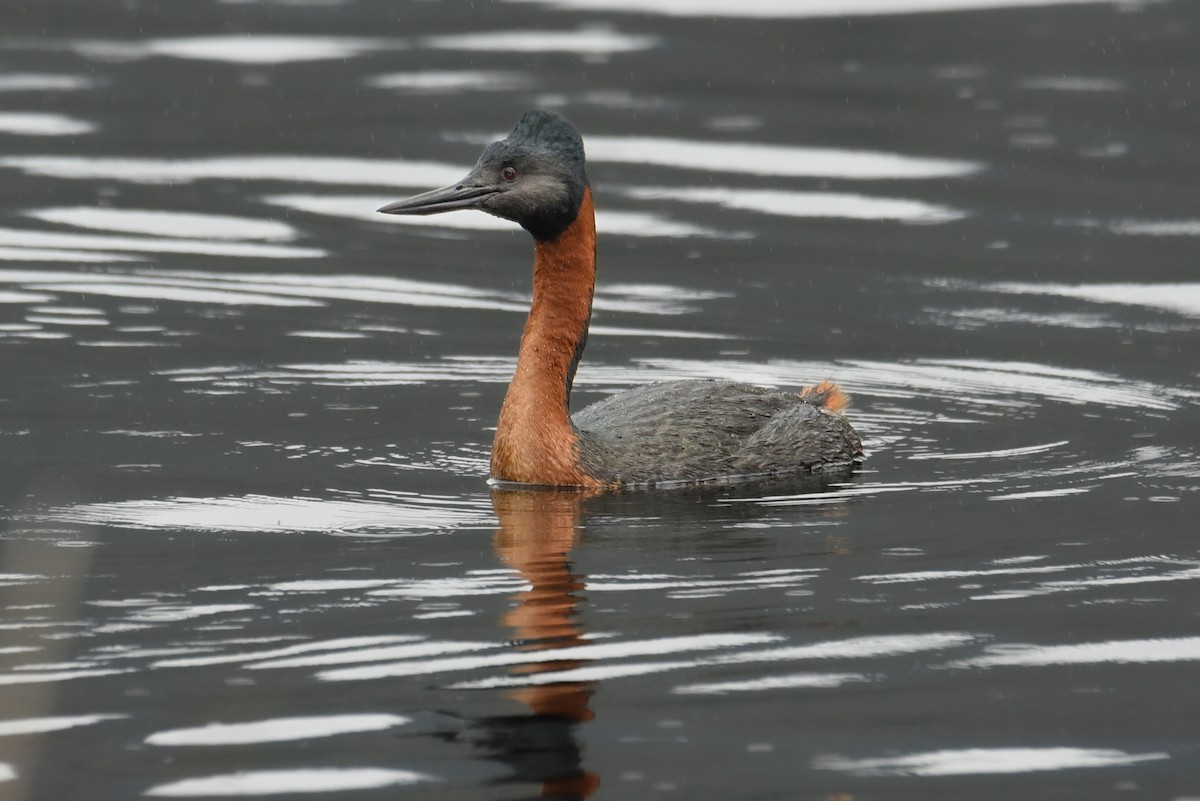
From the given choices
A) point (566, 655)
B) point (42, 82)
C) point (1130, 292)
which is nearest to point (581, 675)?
point (566, 655)

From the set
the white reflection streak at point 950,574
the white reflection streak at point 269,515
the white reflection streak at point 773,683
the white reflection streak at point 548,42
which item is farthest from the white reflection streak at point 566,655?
the white reflection streak at point 548,42

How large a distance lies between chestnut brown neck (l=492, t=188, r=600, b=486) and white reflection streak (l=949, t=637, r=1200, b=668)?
3.29 m

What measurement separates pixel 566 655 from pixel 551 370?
3.41 metres

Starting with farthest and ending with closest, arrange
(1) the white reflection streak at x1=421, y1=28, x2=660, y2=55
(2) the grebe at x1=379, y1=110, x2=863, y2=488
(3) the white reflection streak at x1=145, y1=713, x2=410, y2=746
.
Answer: (1) the white reflection streak at x1=421, y1=28, x2=660, y2=55 < (2) the grebe at x1=379, y1=110, x2=863, y2=488 < (3) the white reflection streak at x1=145, y1=713, x2=410, y2=746

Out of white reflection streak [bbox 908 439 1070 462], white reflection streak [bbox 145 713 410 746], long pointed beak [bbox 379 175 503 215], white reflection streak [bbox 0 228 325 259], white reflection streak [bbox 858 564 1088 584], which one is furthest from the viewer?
white reflection streak [bbox 0 228 325 259]

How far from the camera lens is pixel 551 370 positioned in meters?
11.0

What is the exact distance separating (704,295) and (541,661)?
8.25 meters

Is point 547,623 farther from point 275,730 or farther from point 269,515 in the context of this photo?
point 269,515

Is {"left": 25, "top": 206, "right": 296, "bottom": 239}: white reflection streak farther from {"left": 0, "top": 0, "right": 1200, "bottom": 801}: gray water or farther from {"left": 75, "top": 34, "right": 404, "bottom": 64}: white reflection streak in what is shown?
{"left": 75, "top": 34, "right": 404, "bottom": 64}: white reflection streak

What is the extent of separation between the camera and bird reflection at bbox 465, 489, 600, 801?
668 centimetres

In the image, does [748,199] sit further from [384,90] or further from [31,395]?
[31,395]

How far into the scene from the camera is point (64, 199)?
1811 cm

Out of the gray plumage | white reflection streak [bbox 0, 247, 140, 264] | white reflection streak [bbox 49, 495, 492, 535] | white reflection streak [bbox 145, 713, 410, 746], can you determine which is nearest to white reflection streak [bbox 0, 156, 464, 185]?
white reflection streak [bbox 0, 247, 140, 264]

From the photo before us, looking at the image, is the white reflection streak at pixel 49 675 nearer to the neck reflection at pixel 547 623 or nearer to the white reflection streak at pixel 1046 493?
the neck reflection at pixel 547 623
